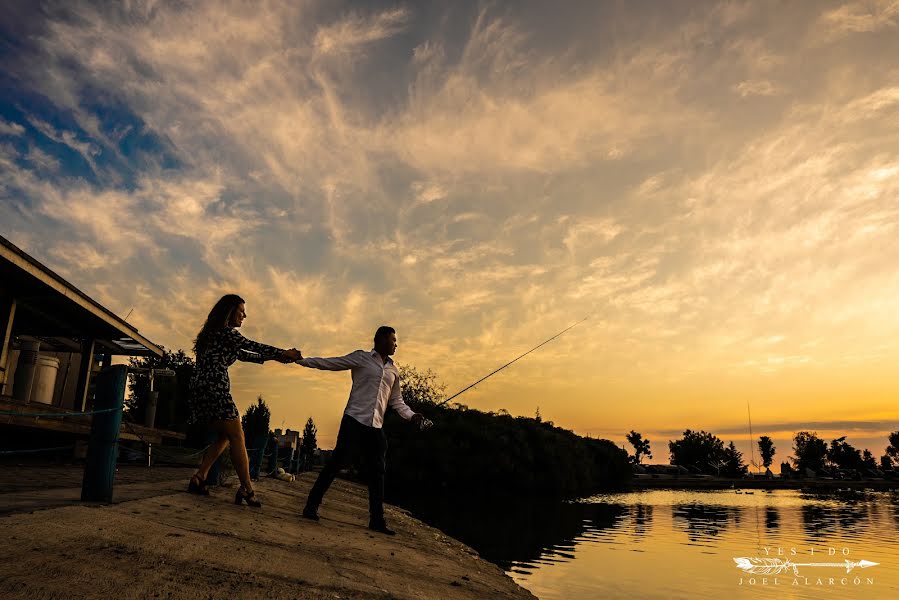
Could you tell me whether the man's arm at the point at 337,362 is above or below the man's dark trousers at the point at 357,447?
above

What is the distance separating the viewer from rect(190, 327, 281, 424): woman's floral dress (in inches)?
251

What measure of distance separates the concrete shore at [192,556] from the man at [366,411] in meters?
0.63

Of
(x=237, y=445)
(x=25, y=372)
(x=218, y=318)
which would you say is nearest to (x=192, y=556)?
(x=237, y=445)

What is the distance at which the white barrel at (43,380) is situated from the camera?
1324 cm

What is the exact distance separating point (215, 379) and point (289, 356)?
32.5 inches

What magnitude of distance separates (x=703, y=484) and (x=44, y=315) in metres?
83.2

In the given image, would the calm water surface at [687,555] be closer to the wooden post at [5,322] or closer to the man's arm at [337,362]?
the man's arm at [337,362]

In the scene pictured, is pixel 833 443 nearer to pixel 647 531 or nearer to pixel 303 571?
pixel 647 531

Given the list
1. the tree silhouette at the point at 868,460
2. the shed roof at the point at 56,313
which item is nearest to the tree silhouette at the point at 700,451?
the tree silhouette at the point at 868,460

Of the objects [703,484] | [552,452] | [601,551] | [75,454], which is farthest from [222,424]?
[703,484]

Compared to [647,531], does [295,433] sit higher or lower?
higher

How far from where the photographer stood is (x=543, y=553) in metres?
15.4

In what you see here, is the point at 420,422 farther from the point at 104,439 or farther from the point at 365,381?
the point at 104,439

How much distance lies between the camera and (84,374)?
55.2 feet
